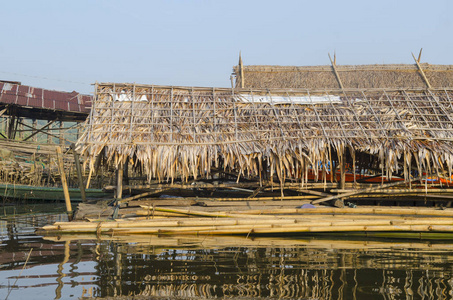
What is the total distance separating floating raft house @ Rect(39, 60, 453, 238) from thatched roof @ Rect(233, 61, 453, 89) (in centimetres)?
720

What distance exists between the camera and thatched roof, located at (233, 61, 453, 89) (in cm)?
1738

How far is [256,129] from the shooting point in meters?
8.95

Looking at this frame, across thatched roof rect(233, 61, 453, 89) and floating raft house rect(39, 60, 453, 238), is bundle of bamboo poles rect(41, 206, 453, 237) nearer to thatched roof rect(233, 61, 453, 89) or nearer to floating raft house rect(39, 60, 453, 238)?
floating raft house rect(39, 60, 453, 238)

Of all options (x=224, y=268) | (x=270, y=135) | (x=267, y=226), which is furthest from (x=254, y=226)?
(x=224, y=268)

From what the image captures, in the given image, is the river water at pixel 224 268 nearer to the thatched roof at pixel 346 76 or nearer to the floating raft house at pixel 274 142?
the floating raft house at pixel 274 142

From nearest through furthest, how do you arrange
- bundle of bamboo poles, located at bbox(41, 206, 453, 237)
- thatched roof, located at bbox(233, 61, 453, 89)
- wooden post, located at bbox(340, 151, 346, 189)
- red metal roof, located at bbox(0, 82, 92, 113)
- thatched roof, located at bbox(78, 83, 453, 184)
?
bundle of bamboo poles, located at bbox(41, 206, 453, 237)
thatched roof, located at bbox(78, 83, 453, 184)
wooden post, located at bbox(340, 151, 346, 189)
thatched roof, located at bbox(233, 61, 453, 89)
red metal roof, located at bbox(0, 82, 92, 113)

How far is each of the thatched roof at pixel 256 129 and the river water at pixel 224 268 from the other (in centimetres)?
161

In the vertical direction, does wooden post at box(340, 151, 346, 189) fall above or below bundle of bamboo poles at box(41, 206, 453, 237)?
above

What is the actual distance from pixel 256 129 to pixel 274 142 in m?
0.55

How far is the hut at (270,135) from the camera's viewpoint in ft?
27.7

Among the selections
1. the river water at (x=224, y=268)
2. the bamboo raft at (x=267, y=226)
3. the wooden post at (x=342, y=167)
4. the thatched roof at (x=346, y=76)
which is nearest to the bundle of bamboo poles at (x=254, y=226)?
the bamboo raft at (x=267, y=226)

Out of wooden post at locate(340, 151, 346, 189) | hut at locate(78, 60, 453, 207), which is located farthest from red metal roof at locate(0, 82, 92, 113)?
wooden post at locate(340, 151, 346, 189)

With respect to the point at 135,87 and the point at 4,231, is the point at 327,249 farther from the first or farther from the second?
the point at 4,231

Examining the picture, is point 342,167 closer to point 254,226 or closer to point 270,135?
point 270,135
